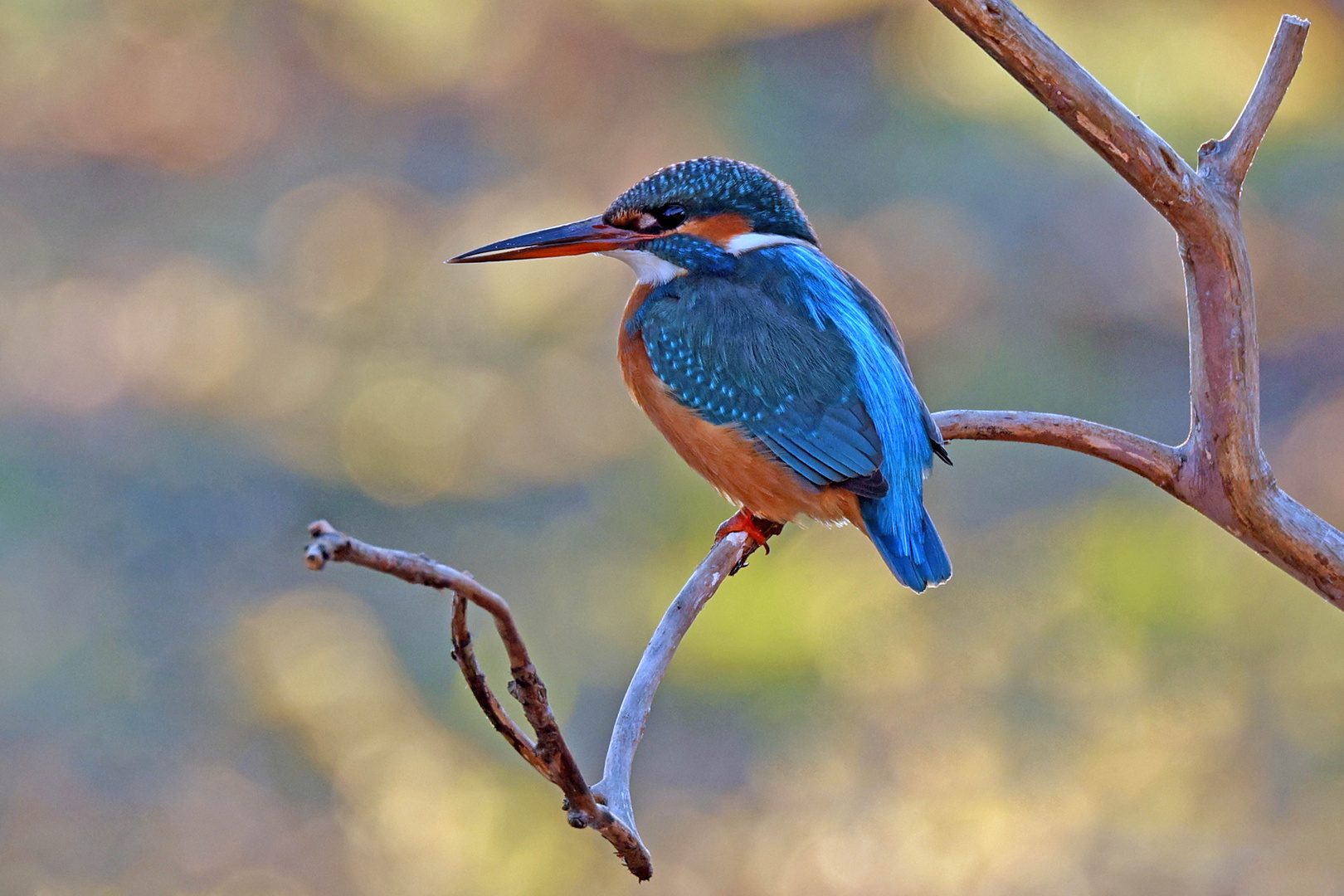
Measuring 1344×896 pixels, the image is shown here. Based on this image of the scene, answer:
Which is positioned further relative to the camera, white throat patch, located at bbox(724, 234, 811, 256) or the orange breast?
white throat patch, located at bbox(724, 234, 811, 256)

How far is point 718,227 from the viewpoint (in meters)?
1.91

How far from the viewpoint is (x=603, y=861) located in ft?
9.99

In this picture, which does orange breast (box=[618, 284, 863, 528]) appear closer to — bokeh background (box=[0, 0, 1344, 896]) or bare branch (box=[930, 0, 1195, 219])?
bare branch (box=[930, 0, 1195, 219])

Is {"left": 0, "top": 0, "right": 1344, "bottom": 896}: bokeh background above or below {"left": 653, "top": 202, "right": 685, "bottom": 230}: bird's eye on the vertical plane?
below

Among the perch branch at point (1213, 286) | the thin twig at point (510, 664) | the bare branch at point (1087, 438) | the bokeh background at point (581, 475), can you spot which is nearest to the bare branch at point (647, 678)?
the thin twig at point (510, 664)

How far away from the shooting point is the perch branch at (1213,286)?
1.28 m

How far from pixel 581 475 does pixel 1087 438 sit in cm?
→ 244

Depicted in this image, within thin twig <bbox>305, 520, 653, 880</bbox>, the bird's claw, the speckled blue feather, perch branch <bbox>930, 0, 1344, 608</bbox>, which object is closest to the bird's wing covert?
the speckled blue feather

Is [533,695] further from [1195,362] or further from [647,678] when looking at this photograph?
[1195,362]

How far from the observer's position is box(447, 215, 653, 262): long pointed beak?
1.82 meters

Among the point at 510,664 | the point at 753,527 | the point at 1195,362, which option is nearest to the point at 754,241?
the point at 753,527

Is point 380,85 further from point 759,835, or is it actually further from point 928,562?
point 928,562

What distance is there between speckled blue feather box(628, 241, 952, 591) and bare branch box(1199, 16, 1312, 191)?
47 centimetres

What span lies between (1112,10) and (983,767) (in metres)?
2.47
